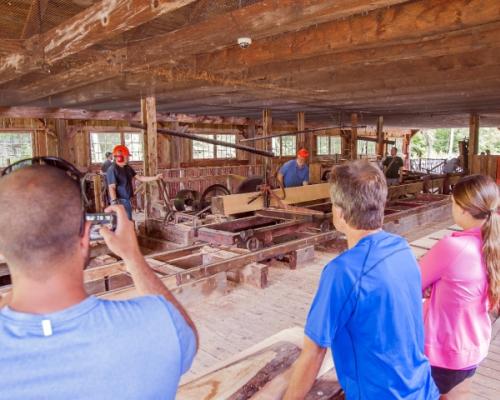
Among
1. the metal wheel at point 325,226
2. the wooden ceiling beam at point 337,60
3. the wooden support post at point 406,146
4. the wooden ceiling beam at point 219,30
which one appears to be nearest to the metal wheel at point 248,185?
the metal wheel at point 325,226

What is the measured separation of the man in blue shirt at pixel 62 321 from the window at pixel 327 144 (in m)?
21.3

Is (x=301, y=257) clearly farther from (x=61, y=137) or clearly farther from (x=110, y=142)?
(x=110, y=142)

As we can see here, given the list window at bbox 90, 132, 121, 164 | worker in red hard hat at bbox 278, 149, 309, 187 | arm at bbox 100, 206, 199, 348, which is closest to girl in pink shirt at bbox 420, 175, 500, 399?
arm at bbox 100, 206, 199, 348

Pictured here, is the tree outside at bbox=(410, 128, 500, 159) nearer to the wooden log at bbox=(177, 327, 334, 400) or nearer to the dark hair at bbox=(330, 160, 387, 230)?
the wooden log at bbox=(177, 327, 334, 400)

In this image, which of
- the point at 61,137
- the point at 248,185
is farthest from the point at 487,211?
the point at 61,137

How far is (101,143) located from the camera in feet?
47.0

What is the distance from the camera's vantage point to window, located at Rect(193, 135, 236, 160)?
55.8 ft

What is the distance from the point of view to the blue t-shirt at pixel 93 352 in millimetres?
892

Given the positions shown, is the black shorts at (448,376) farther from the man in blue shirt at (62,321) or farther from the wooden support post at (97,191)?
the wooden support post at (97,191)

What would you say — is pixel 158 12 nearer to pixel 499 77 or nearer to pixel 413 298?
pixel 413 298

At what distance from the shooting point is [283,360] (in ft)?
7.22

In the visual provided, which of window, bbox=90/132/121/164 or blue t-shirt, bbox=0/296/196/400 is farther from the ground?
window, bbox=90/132/121/164

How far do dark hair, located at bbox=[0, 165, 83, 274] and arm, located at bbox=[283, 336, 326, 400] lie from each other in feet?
2.77

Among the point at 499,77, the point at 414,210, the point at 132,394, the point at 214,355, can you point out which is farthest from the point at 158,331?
the point at 414,210
